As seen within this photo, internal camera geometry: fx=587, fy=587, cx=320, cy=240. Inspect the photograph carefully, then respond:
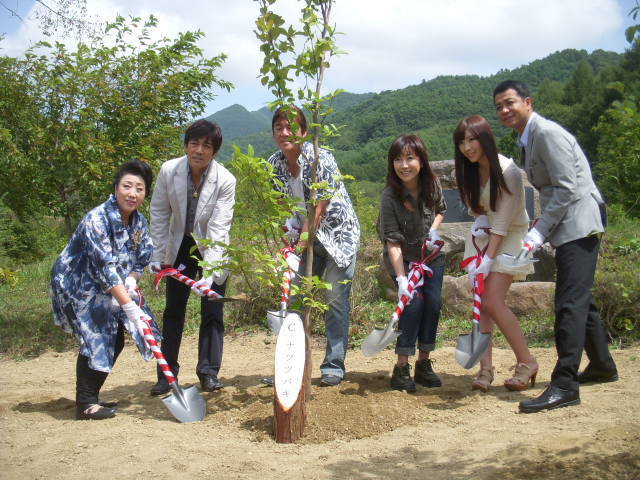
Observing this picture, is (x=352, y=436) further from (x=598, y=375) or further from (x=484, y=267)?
(x=598, y=375)

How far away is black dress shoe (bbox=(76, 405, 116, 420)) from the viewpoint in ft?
11.5

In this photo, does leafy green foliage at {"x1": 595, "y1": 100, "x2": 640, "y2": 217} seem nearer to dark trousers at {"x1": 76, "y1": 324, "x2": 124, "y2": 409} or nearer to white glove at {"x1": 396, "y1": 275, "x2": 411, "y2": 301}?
white glove at {"x1": 396, "y1": 275, "x2": 411, "y2": 301}

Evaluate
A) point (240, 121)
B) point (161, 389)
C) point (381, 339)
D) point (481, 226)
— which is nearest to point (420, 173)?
point (481, 226)

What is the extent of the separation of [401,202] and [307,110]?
0.92m

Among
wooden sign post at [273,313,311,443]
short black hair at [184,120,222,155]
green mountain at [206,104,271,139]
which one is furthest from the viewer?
green mountain at [206,104,271,139]

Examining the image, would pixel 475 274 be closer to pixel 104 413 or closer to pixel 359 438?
pixel 359 438

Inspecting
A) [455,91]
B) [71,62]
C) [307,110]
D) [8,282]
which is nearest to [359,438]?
[307,110]

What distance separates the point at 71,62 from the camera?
19.3 feet

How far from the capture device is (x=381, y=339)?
3.46m

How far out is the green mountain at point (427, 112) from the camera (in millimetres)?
31766

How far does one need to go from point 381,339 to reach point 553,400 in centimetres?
98

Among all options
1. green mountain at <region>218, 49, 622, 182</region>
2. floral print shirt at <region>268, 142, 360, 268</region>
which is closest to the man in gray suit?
floral print shirt at <region>268, 142, 360, 268</region>

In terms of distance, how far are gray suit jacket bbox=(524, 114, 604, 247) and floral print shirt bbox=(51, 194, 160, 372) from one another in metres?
2.44

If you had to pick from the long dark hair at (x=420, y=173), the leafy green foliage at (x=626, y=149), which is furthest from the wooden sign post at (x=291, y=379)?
the leafy green foliage at (x=626, y=149)
